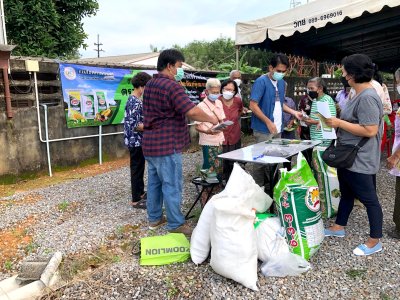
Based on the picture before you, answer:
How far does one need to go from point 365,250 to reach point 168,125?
2.08 meters

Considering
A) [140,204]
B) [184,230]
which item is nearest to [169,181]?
[184,230]

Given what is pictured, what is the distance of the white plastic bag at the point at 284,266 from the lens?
2605 mm

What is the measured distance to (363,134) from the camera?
105 inches

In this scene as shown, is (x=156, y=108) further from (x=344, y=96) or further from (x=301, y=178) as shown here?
(x=344, y=96)

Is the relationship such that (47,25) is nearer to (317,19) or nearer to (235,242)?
(317,19)

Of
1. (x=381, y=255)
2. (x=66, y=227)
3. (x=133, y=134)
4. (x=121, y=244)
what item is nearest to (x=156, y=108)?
(x=133, y=134)

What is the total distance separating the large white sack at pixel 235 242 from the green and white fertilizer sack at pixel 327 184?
1.48 metres

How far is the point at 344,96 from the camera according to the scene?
4980 millimetres

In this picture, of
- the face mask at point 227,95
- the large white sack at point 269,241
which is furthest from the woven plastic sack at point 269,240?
the face mask at point 227,95

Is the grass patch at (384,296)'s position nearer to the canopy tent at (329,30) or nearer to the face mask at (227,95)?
the face mask at (227,95)

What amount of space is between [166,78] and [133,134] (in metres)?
1.17

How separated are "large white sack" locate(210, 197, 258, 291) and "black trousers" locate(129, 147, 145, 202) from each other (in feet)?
6.17

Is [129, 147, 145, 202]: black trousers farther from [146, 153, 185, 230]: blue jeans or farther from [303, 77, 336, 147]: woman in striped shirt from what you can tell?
[303, 77, 336, 147]: woman in striped shirt

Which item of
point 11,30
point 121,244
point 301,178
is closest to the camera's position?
point 301,178
